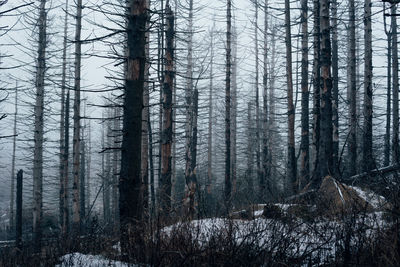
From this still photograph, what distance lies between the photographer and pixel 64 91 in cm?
1980

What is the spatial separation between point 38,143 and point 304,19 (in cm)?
1228

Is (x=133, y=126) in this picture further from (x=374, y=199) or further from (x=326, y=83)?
(x=326, y=83)

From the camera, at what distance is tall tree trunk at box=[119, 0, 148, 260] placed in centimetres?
532

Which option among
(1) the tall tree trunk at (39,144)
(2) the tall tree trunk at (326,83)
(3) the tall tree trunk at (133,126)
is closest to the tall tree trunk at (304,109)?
(2) the tall tree trunk at (326,83)

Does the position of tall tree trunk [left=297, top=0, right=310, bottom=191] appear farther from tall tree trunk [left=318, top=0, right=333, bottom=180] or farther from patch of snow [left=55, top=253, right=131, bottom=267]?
patch of snow [left=55, top=253, right=131, bottom=267]

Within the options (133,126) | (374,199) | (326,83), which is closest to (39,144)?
(133,126)

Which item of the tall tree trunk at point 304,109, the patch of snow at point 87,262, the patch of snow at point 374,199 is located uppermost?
the tall tree trunk at point 304,109

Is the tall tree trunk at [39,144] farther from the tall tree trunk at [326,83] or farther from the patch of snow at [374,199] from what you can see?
the patch of snow at [374,199]

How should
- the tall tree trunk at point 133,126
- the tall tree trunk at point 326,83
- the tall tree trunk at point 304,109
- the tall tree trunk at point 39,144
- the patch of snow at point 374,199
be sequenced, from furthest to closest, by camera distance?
the tall tree trunk at point 304,109 → the tall tree trunk at point 39,144 → the tall tree trunk at point 326,83 → the tall tree trunk at point 133,126 → the patch of snow at point 374,199

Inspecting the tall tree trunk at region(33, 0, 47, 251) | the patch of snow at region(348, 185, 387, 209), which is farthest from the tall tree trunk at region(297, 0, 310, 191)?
the tall tree trunk at region(33, 0, 47, 251)

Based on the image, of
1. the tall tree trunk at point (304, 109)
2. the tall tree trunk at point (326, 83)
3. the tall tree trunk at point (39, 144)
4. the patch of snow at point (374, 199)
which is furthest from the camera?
the tall tree trunk at point (304, 109)

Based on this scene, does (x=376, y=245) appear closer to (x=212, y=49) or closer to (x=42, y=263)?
(x=42, y=263)

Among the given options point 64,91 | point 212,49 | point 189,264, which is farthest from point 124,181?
point 212,49

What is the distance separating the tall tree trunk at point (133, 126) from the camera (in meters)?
5.32
